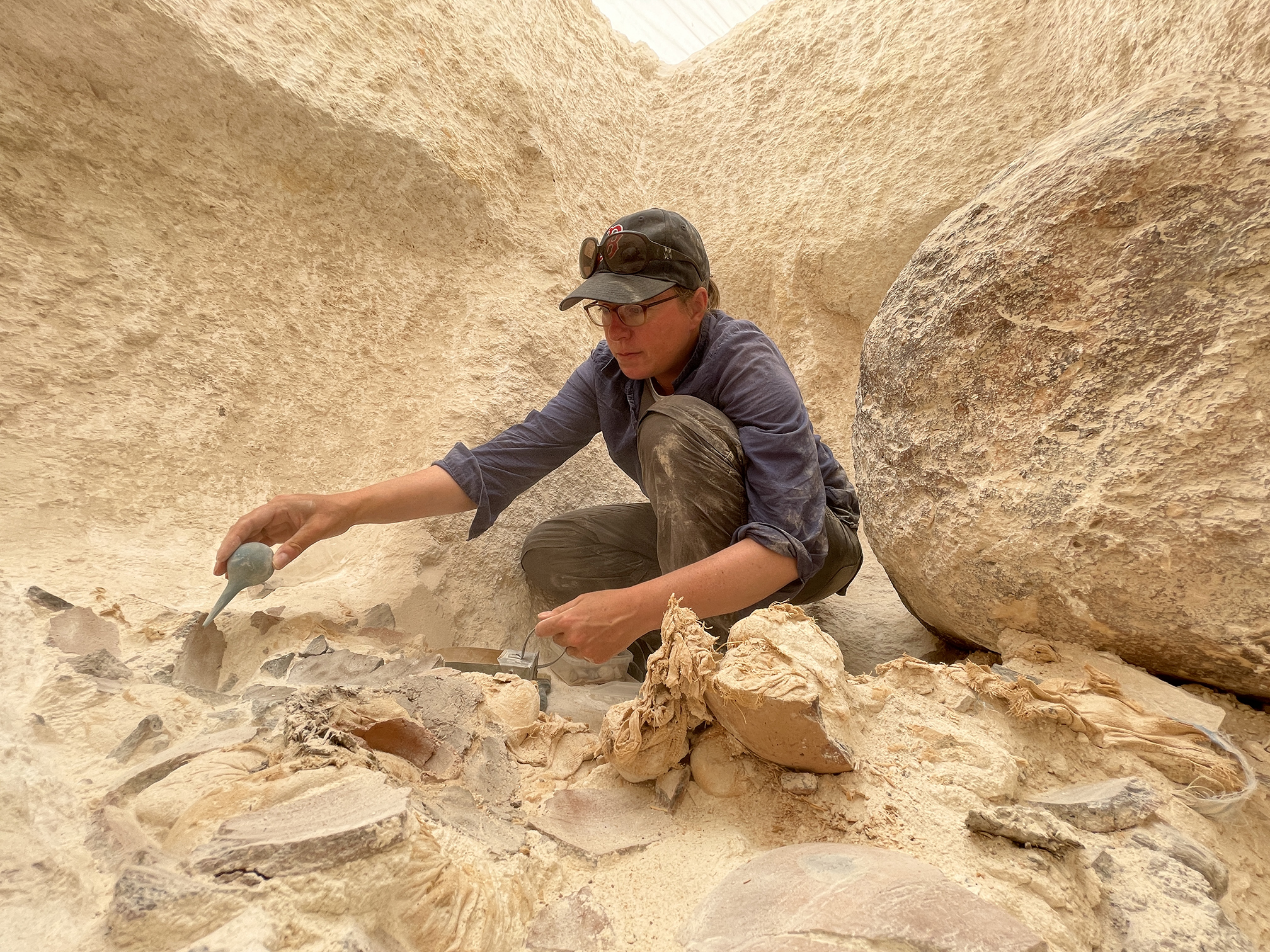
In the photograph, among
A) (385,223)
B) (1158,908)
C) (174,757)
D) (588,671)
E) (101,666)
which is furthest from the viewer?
(385,223)

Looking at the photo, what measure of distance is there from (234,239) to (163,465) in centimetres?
65

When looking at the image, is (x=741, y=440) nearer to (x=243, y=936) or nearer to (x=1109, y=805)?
(x=1109, y=805)

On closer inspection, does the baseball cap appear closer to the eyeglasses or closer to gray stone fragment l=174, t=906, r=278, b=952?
the eyeglasses

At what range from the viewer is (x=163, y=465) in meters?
1.65

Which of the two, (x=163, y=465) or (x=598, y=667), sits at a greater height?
(x=163, y=465)

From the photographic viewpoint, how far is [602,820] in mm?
875

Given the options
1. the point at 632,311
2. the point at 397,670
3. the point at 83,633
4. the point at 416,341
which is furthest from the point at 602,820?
the point at 416,341

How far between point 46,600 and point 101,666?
0.25 meters

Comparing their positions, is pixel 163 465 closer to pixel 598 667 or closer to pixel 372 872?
pixel 598 667

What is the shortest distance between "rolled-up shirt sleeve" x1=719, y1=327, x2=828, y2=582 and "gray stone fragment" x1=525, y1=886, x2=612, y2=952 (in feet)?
2.46

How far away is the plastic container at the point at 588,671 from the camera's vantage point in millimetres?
1647

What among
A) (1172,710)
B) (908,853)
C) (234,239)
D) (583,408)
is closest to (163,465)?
(234,239)

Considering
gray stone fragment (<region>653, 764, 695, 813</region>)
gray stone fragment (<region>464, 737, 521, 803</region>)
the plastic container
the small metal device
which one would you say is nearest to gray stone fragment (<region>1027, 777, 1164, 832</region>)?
gray stone fragment (<region>653, 764, 695, 813</region>)

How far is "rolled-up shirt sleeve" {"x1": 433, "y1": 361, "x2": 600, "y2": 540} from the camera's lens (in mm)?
1670
